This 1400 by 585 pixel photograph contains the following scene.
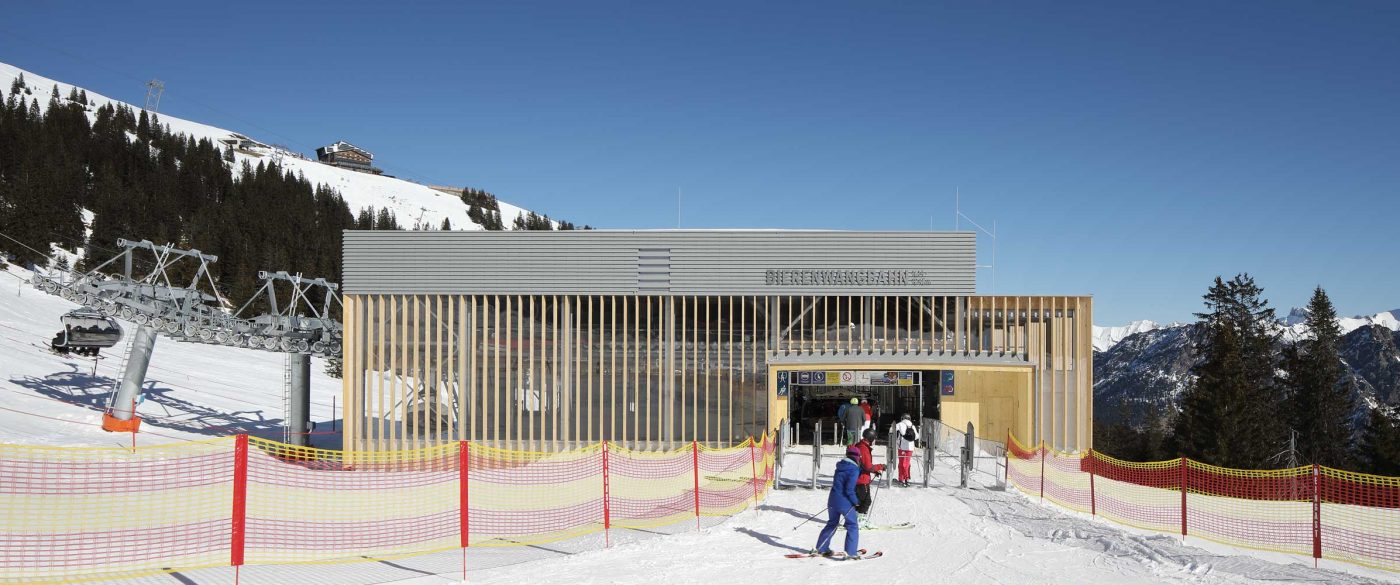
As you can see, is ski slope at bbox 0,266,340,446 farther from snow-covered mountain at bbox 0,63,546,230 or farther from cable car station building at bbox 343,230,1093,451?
snow-covered mountain at bbox 0,63,546,230

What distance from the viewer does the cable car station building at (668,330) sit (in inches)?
1033

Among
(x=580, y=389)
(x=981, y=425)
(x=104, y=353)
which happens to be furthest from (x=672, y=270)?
(x=104, y=353)

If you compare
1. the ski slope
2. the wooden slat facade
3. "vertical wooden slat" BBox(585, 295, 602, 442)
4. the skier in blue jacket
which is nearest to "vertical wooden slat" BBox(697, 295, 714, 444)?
the wooden slat facade

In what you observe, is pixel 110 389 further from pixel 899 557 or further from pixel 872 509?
pixel 899 557

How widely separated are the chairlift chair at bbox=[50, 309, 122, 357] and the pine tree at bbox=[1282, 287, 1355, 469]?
2228 inches

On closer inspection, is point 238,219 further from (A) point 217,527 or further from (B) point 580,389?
(A) point 217,527

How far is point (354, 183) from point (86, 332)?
13930 centimetres

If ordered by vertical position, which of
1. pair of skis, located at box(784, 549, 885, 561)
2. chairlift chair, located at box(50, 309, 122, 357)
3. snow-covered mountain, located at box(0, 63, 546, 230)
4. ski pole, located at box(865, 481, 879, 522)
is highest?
snow-covered mountain, located at box(0, 63, 546, 230)

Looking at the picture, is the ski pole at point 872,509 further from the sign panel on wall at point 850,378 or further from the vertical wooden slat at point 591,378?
the vertical wooden slat at point 591,378

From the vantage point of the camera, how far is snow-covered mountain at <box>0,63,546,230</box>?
506 ft

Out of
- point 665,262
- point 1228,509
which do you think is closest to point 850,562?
point 1228,509

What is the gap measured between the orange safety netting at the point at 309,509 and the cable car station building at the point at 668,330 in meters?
4.22

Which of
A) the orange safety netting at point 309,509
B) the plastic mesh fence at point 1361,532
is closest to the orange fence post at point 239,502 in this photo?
the orange safety netting at point 309,509

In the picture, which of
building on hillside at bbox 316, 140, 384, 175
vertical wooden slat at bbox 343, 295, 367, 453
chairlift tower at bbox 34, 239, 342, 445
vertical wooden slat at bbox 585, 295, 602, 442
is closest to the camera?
vertical wooden slat at bbox 585, 295, 602, 442
